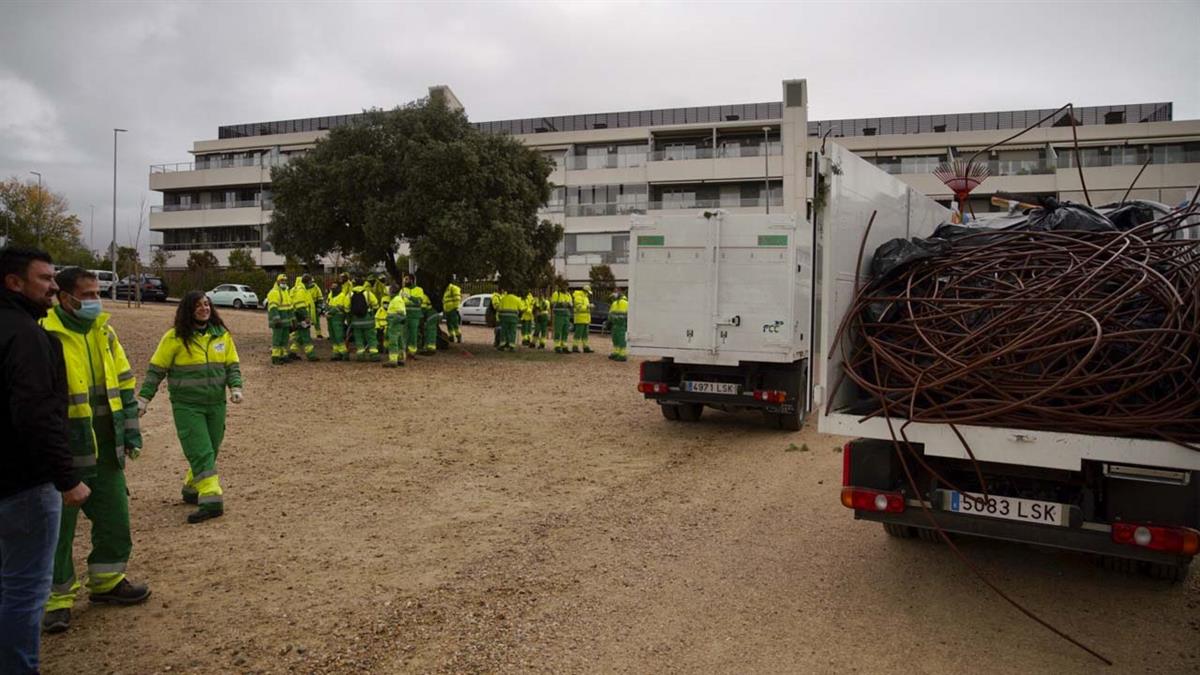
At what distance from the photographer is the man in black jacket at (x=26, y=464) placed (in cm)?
305

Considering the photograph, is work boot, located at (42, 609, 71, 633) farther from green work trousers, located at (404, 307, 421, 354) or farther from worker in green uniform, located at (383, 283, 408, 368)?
green work trousers, located at (404, 307, 421, 354)

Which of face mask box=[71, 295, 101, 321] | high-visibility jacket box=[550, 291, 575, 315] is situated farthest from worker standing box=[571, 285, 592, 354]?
face mask box=[71, 295, 101, 321]

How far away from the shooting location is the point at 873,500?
176 inches

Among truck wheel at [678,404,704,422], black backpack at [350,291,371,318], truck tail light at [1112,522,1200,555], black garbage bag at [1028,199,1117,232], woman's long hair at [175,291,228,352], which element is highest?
black garbage bag at [1028,199,1117,232]

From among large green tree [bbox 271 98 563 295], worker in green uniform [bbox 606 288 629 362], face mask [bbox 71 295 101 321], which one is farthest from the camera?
worker in green uniform [bbox 606 288 629 362]

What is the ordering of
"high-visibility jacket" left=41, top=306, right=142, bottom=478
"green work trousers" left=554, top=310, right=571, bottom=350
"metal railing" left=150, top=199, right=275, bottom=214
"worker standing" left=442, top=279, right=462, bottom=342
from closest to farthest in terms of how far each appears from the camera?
"high-visibility jacket" left=41, top=306, right=142, bottom=478 → "worker standing" left=442, top=279, right=462, bottom=342 → "green work trousers" left=554, top=310, right=571, bottom=350 → "metal railing" left=150, top=199, right=275, bottom=214

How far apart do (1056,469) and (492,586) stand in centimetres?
327

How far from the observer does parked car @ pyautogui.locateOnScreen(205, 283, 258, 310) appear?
3594 centimetres

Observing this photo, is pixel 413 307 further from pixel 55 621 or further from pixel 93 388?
pixel 55 621

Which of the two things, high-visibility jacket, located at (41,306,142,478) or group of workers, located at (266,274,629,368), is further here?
group of workers, located at (266,274,629,368)

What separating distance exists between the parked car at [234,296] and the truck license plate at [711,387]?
103 feet

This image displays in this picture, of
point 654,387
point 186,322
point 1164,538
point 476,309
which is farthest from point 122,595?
point 476,309

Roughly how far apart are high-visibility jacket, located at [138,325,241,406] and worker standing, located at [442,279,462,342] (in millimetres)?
13470

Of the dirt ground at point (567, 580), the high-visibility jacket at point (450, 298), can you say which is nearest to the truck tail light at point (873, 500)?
the dirt ground at point (567, 580)
